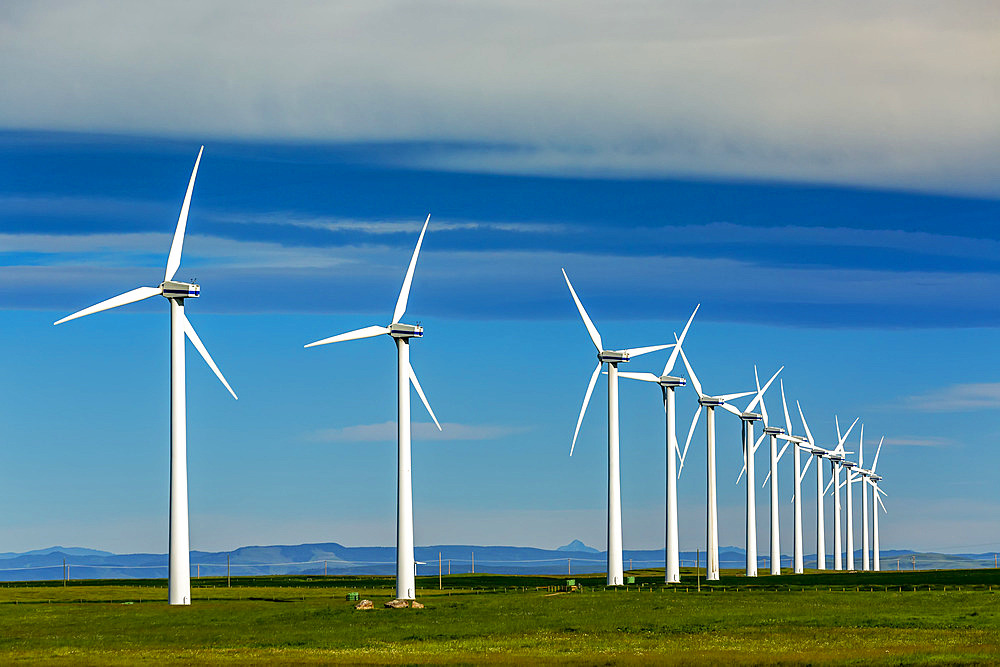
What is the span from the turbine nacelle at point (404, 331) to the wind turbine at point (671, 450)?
43.3 m

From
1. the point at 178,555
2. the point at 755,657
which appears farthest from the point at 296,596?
the point at 755,657

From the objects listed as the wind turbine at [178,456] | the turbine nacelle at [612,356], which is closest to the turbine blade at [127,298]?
the wind turbine at [178,456]

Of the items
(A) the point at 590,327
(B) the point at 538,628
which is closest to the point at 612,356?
(A) the point at 590,327

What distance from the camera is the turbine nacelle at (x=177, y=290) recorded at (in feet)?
398

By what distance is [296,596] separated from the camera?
456 ft

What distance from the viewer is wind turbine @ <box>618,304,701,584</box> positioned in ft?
562

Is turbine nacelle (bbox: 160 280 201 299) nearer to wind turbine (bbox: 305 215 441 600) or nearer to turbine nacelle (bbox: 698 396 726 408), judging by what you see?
wind turbine (bbox: 305 215 441 600)

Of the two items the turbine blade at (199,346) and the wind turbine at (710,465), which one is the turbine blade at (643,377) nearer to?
the wind turbine at (710,465)

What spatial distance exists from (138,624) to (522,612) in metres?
27.9

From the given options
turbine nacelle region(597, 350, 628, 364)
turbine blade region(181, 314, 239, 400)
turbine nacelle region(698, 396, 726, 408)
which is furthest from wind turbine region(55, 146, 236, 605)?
turbine nacelle region(698, 396, 726, 408)

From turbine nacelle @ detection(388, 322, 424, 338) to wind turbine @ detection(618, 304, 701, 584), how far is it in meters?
43.3

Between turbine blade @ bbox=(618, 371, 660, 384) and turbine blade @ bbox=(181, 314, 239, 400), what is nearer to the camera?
turbine blade @ bbox=(181, 314, 239, 400)

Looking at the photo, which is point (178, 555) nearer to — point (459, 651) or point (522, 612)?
point (522, 612)

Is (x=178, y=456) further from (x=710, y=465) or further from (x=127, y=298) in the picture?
(x=710, y=465)
